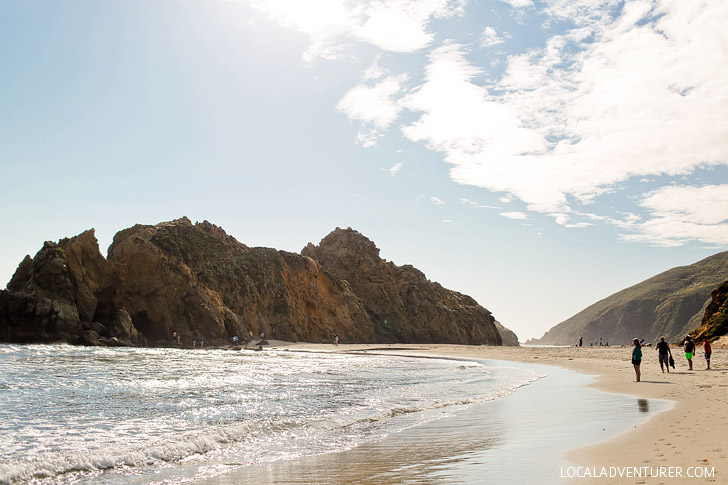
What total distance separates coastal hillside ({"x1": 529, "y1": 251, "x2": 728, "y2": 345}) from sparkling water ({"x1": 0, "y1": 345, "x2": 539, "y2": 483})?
106587 mm

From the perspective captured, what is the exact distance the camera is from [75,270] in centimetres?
4594

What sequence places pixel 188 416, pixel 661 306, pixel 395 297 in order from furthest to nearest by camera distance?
pixel 661 306 → pixel 395 297 → pixel 188 416

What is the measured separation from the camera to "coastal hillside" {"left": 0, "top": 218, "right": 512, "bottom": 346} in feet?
141

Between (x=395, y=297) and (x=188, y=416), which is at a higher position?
(x=395, y=297)

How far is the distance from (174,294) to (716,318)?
4974cm

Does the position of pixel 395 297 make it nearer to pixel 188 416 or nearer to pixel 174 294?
pixel 174 294

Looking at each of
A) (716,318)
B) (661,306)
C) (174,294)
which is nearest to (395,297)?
(174,294)

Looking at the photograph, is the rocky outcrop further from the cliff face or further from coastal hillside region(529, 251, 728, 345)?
coastal hillside region(529, 251, 728, 345)

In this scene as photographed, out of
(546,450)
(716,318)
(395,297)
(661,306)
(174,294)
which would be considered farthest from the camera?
(661,306)

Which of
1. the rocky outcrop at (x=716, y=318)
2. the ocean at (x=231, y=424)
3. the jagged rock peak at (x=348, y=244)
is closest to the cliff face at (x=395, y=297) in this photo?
the jagged rock peak at (x=348, y=244)

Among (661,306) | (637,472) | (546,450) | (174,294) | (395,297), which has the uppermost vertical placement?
(661,306)

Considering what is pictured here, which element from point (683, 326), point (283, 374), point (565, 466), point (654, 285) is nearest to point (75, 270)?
point (283, 374)

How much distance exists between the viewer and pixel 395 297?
8712cm

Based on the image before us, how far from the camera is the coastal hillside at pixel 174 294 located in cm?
4291
